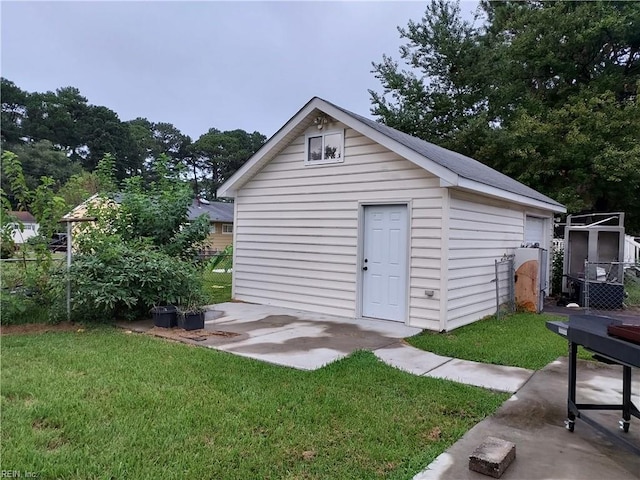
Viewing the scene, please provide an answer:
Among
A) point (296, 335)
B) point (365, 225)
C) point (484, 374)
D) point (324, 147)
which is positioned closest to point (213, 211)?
point (324, 147)

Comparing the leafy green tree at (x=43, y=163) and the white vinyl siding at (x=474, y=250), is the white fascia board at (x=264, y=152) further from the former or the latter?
the leafy green tree at (x=43, y=163)

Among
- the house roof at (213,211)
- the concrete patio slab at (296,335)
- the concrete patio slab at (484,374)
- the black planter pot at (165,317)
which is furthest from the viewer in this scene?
the house roof at (213,211)

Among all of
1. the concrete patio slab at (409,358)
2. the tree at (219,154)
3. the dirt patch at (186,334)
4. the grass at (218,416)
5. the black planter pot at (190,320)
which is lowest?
the dirt patch at (186,334)

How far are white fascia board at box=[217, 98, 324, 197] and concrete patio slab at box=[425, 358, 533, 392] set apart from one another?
517cm

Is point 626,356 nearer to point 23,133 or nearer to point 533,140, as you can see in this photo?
point 533,140

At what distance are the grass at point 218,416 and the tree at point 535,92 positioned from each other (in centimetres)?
1448

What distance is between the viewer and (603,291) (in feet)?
31.1

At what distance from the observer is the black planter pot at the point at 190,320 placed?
6.23 metres

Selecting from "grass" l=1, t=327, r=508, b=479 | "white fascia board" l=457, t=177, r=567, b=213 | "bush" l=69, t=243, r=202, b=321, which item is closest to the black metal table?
"grass" l=1, t=327, r=508, b=479

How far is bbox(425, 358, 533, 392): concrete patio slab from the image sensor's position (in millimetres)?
4129

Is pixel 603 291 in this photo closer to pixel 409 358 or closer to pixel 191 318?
pixel 409 358

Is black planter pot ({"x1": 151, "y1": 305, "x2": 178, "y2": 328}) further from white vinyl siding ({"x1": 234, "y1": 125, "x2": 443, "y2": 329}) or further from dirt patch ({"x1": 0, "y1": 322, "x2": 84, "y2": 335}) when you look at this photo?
white vinyl siding ({"x1": 234, "y1": 125, "x2": 443, "y2": 329})

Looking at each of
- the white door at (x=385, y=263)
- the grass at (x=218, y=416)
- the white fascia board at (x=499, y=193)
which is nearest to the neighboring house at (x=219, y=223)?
the white fascia board at (x=499, y=193)

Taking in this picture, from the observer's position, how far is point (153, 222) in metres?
7.71
